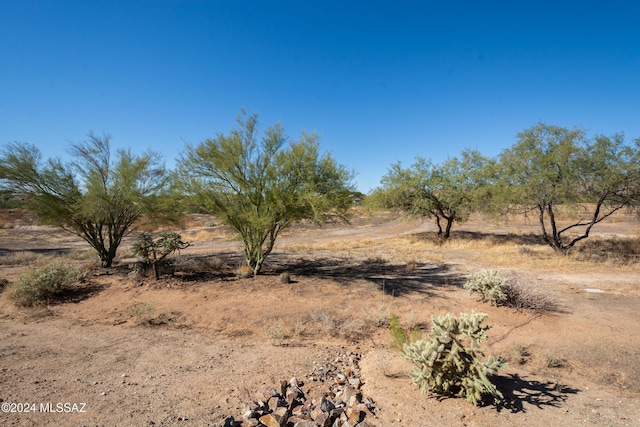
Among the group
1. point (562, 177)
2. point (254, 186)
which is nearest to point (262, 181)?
point (254, 186)

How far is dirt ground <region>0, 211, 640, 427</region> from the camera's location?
3.91m

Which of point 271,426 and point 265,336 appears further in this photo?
point 265,336

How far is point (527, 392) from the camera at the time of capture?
14.2ft

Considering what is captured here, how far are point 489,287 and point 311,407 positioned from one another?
7.13 m

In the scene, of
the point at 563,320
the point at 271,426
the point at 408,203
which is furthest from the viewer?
the point at 408,203

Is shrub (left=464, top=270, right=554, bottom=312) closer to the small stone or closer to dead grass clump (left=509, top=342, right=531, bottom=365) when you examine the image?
dead grass clump (left=509, top=342, right=531, bottom=365)

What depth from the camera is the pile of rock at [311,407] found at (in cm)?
356

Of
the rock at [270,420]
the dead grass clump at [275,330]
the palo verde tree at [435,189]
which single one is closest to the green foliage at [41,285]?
the dead grass clump at [275,330]

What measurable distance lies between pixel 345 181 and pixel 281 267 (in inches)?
238

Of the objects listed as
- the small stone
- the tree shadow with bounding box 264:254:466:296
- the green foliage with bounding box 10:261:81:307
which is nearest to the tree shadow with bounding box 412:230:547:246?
the tree shadow with bounding box 264:254:466:296

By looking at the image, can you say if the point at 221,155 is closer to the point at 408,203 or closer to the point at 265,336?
the point at 265,336

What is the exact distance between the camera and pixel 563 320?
7.72 metres

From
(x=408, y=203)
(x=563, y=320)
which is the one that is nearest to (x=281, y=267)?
(x=563, y=320)

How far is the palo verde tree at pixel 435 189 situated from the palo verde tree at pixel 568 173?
6.15m
